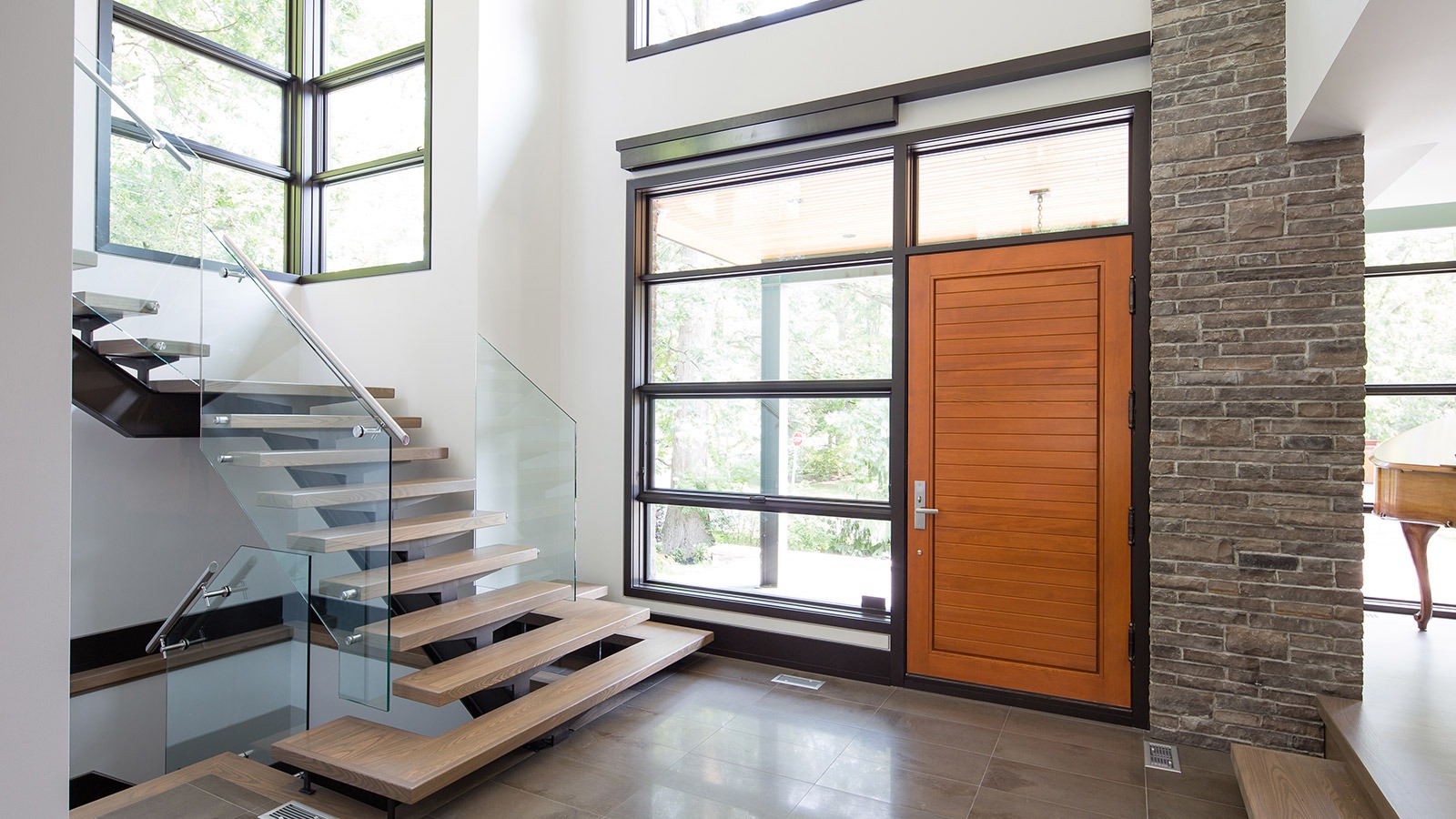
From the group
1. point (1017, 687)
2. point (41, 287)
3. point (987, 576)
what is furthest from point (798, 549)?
point (41, 287)

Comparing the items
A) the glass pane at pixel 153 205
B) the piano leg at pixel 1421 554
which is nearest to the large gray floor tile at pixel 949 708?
the piano leg at pixel 1421 554

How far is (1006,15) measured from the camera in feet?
11.9

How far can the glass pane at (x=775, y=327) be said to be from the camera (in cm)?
409

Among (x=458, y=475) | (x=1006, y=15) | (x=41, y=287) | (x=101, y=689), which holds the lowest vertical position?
(x=101, y=689)

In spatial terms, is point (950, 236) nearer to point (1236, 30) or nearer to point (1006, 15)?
point (1006, 15)

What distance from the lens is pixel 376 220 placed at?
5102 mm

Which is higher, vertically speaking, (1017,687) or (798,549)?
(798,549)

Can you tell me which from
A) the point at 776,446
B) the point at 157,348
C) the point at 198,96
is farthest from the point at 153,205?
the point at 776,446

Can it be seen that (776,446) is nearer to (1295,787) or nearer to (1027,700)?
(1027,700)

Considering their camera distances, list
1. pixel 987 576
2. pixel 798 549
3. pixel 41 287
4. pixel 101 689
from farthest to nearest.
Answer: pixel 798 549 → pixel 101 689 → pixel 987 576 → pixel 41 287

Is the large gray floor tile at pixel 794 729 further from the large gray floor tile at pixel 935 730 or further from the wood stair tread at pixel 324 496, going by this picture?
the wood stair tread at pixel 324 496

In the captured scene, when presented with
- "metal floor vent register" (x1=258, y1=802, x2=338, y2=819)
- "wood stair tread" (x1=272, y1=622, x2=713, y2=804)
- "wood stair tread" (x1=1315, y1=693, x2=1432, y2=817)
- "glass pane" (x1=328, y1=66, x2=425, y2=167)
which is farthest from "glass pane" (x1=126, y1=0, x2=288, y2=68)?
"wood stair tread" (x1=1315, y1=693, x2=1432, y2=817)

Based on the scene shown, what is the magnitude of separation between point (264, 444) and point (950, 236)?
343 centimetres

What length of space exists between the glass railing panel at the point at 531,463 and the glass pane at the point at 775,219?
124cm
